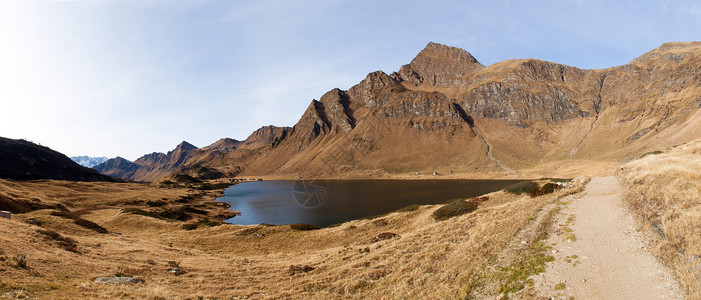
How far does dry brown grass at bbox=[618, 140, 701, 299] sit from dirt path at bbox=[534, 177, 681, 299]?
473 millimetres

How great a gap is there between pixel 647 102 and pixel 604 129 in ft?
94.0

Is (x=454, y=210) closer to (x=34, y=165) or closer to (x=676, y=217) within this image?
(x=676, y=217)

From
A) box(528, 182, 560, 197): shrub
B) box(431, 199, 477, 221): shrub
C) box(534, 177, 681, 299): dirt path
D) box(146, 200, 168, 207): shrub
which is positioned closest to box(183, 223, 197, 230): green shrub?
box(431, 199, 477, 221): shrub

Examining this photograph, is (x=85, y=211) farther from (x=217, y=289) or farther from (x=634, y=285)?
(x=634, y=285)

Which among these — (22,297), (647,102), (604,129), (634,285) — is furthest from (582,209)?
(647,102)

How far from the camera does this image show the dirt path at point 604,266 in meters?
9.16

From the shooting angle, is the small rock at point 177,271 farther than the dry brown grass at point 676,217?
Yes

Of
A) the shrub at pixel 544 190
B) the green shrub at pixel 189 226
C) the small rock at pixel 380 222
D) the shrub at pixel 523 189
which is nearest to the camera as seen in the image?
the shrub at pixel 544 190

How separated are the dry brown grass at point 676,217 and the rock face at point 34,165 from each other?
21609cm

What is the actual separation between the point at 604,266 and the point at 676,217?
500 centimetres

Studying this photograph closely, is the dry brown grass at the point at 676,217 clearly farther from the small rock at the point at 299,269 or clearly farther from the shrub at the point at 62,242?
the shrub at the point at 62,242

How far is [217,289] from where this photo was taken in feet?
56.4

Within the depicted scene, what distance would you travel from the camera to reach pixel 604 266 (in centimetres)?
1112

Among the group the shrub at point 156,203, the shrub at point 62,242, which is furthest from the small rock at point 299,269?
the shrub at point 156,203
